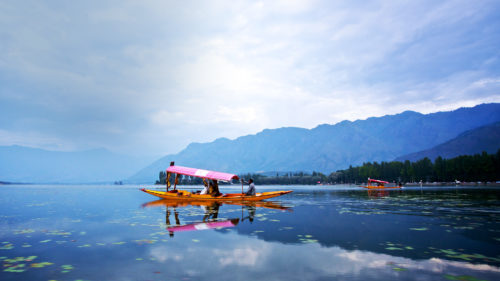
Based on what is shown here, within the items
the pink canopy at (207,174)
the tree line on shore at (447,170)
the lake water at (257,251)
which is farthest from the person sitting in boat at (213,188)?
the tree line on shore at (447,170)

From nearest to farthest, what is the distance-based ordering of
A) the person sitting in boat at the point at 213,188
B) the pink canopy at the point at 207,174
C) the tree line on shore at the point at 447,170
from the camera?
the pink canopy at the point at 207,174
the person sitting in boat at the point at 213,188
the tree line on shore at the point at 447,170

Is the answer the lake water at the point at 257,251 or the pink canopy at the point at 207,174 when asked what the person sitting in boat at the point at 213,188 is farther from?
the lake water at the point at 257,251

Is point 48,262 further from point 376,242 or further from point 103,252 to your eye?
point 376,242

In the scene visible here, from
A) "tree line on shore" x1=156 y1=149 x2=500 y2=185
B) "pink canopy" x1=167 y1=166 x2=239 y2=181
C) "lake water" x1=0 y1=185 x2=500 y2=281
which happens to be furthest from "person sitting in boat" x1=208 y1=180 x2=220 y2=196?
"tree line on shore" x1=156 y1=149 x2=500 y2=185

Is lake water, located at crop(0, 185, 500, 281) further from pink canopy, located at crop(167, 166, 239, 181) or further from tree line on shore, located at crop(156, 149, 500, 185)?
tree line on shore, located at crop(156, 149, 500, 185)

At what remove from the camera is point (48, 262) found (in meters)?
11.5

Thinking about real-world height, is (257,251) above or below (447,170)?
below

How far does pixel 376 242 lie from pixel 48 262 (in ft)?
46.7

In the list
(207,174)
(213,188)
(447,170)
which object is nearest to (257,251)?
(207,174)

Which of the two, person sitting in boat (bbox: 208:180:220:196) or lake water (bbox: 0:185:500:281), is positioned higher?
person sitting in boat (bbox: 208:180:220:196)

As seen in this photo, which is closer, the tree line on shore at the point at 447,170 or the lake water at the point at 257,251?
the lake water at the point at 257,251

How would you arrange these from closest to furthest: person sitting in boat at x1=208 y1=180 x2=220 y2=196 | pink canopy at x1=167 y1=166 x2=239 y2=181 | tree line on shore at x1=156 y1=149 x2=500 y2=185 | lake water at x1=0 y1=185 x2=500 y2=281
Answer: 1. lake water at x1=0 y1=185 x2=500 y2=281
2. pink canopy at x1=167 y1=166 x2=239 y2=181
3. person sitting in boat at x1=208 y1=180 x2=220 y2=196
4. tree line on shore at x1=156 y1=149 x2=500 y2=185

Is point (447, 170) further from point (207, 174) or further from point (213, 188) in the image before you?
point (207, 174)

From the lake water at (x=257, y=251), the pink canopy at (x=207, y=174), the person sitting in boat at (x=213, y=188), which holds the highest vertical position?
the pink canopy at (x=207, y=174)
